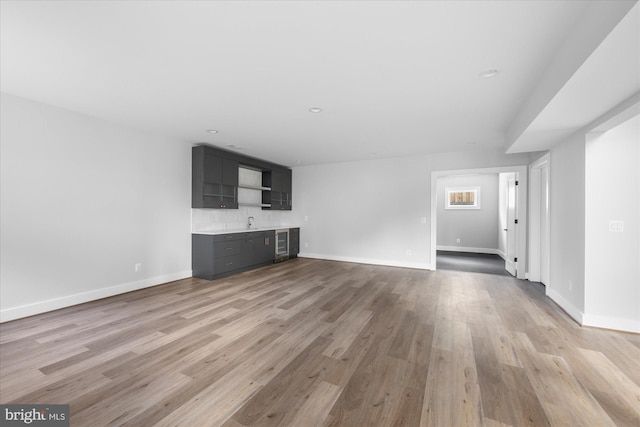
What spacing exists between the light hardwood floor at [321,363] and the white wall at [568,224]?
31 cm

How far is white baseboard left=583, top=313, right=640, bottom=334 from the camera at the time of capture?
278 cm

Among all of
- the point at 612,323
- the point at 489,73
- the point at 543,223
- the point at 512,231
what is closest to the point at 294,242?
the point at 512,231

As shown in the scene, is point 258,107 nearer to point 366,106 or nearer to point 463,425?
point 366,106

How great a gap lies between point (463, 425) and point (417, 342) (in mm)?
1021

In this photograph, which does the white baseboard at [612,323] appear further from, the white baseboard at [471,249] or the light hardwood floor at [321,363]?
the white baseboard at [471,249]

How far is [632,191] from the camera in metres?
2.80

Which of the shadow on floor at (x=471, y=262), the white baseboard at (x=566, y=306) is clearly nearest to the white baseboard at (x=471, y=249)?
the shadow on floor at (x=471, y=262)

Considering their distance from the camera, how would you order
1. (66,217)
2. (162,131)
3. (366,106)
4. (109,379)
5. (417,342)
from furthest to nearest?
(162,131)
(66,217)
(366,106)
(417,342)
(109,379)

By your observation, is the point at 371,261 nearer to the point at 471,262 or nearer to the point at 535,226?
the point at 471,262

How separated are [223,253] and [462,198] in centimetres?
739

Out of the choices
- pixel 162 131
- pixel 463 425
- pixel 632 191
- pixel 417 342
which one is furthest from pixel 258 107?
pixel 632 191

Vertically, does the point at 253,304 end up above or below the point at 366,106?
below

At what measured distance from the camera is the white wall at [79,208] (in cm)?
305
